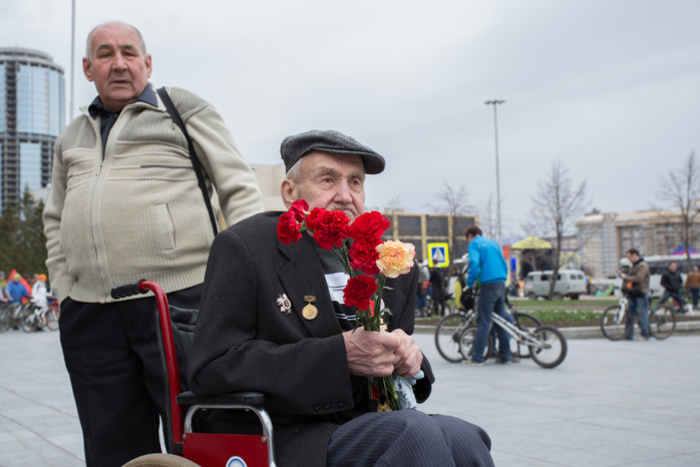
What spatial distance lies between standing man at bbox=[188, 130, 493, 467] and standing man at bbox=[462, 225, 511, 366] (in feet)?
25.4

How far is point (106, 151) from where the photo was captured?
257 cm

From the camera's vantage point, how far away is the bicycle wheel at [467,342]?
33.4 ft

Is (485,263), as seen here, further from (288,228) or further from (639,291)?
(288,228)

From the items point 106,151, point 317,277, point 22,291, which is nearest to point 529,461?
point 317,277

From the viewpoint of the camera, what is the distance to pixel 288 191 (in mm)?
2336

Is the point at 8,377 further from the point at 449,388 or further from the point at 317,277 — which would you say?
the point at 317,277

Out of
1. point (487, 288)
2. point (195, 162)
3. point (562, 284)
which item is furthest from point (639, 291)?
point (562, 284)

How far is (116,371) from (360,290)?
117cm

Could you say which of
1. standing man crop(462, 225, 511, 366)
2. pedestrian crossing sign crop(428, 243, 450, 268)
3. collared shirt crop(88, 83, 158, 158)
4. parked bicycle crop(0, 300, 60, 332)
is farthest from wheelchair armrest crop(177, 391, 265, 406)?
parked bicycle crop(0, 300, 60, 332)

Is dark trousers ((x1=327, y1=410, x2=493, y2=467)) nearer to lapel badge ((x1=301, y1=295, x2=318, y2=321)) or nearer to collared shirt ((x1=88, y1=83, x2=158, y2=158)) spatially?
lapel badge ((x1=301, y1=295, x2=318, y2=321))

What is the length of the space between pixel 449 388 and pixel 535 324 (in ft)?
Result: 9.25

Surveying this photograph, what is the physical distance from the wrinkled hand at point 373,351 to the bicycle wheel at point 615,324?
41.9 feet

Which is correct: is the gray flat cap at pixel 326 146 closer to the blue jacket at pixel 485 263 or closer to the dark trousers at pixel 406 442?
the dark trousers at pixel 406 442

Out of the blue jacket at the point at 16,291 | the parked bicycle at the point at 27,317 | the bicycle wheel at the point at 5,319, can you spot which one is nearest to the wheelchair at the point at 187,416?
the parked bicycle at the point at 27,317
